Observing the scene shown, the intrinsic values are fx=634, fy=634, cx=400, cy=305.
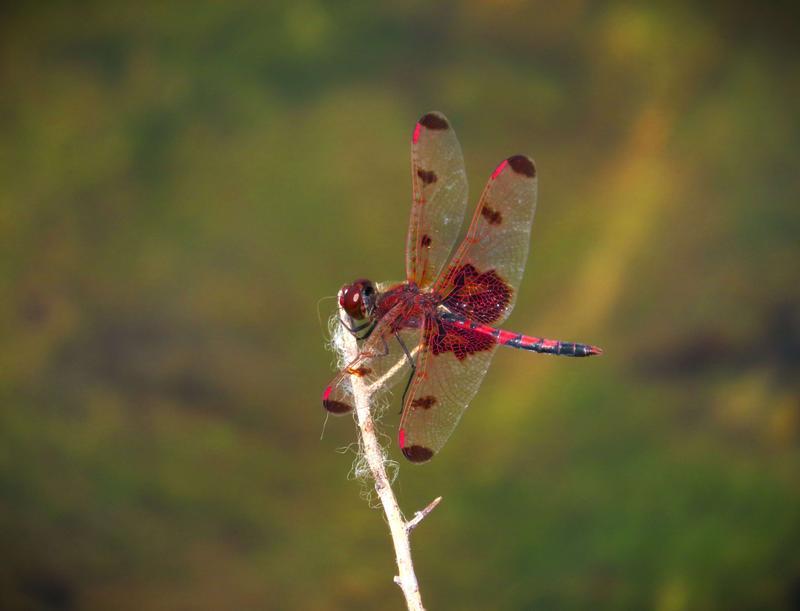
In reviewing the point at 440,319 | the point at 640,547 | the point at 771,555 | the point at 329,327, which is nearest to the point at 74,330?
the point at 329,327

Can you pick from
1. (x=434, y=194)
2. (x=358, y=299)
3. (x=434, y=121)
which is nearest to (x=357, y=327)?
(x=358, y=299)

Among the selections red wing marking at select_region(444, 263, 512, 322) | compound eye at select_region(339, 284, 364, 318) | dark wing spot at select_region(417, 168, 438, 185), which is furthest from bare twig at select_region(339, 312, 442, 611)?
dark wing spot at select_region(417, 168, 438, 185)

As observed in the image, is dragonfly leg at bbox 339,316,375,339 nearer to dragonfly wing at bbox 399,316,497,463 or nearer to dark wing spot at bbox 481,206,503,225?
dragonfly wing at bbox 399,316,497,463

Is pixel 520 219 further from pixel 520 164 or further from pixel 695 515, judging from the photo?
pixel 695 515

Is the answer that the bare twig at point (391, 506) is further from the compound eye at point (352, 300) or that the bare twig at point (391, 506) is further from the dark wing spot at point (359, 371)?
the compound eye at point (352, 300)

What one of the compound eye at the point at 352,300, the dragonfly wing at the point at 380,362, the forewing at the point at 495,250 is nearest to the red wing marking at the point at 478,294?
the forewing at the point at 495,250

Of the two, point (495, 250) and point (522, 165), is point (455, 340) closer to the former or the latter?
point (495, 250)
